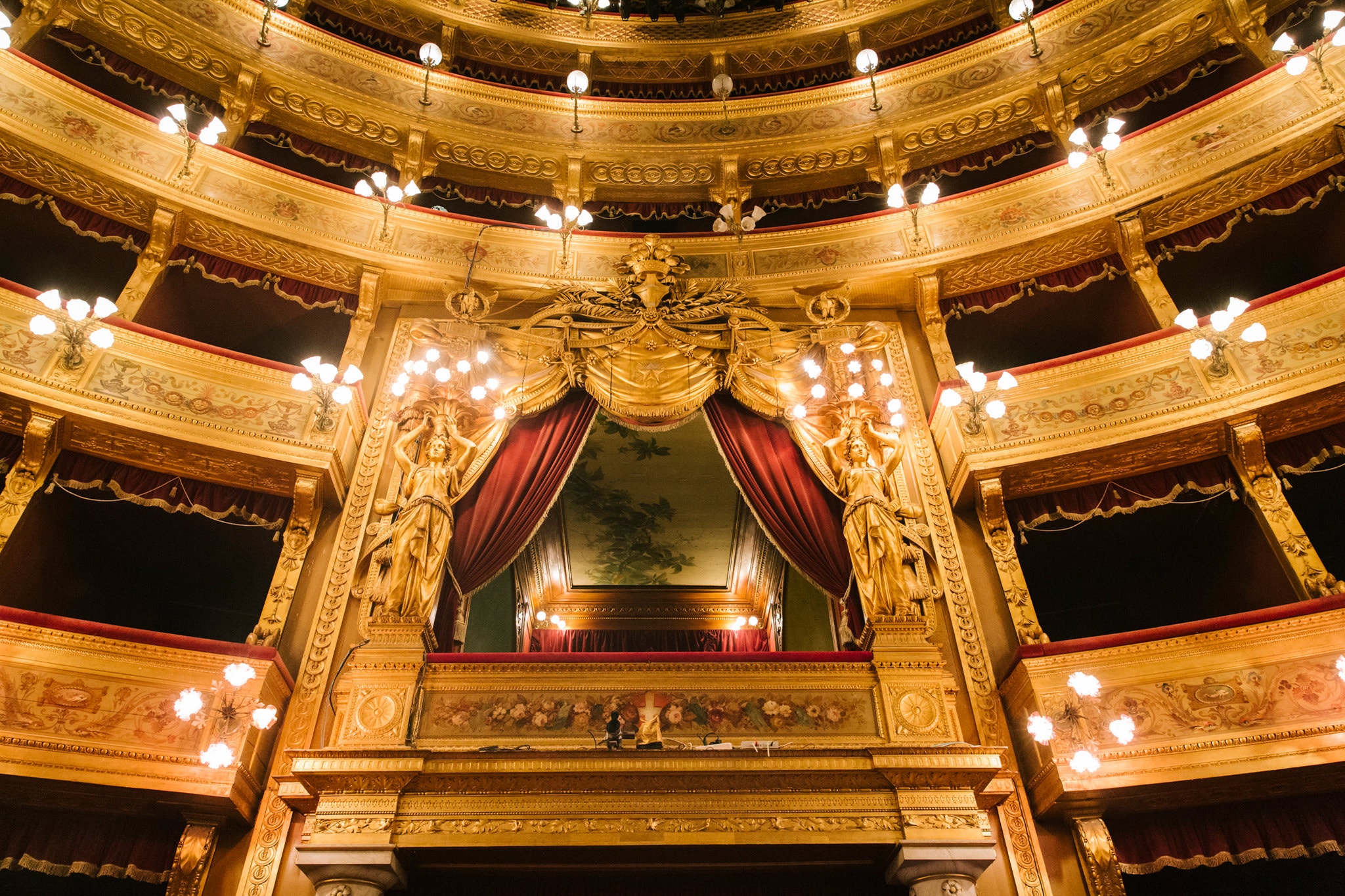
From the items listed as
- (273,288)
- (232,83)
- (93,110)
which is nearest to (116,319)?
(273,288)

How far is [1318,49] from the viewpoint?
6.89 meters

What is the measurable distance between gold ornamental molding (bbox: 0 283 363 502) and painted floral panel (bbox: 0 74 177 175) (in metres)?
1.97

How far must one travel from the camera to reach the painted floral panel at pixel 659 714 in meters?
5.32

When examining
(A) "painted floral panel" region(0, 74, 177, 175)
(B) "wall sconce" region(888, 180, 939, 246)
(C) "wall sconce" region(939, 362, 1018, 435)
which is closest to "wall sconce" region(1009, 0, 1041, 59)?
(B) "wall sconce" region(888, 180, 939, 246)

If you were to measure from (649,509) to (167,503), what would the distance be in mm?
4832

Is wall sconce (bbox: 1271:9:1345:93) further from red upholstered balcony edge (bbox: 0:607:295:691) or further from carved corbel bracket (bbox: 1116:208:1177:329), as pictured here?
red upholstered balcony edge (bbox: 0:607:295:691)

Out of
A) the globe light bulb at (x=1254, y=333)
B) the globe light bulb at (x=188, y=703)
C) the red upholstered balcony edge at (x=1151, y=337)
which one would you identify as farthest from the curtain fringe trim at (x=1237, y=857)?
the globe light bulb at (x=188, y=703)

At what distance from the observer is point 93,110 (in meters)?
7.35

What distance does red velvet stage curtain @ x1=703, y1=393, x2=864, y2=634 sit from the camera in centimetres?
652

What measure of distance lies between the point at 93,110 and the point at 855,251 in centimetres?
707

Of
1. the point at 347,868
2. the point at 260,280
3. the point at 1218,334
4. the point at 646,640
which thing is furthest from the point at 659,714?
the point at 260,280

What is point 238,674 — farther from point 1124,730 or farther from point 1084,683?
point 1124,730

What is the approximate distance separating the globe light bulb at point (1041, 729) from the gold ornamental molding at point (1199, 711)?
4.3 inches

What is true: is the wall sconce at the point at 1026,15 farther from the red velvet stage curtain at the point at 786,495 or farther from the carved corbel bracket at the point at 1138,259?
the red velvet stage curtain at the point at 786,495
